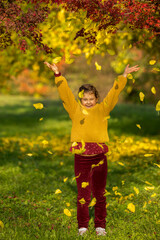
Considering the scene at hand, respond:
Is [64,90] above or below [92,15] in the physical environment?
below

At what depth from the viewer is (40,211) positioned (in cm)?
503

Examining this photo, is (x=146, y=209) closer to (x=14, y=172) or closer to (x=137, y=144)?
(x=14, y=172)

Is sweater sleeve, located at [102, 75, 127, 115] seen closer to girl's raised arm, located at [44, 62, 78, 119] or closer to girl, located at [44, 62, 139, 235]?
girl, located at [44, 62, 139, 235]

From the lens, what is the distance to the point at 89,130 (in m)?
3.98

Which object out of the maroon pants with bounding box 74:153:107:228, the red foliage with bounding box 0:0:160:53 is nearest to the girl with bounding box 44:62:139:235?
the maroon pants with bounding box 74:153:107:228

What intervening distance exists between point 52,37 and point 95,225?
612 cm

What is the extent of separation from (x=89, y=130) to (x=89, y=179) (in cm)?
54

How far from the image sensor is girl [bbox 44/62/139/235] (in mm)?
3922

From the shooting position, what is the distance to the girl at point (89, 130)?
12.9 ft

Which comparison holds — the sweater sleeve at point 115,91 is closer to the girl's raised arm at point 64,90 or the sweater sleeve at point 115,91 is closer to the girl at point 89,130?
the girl at point 89,130

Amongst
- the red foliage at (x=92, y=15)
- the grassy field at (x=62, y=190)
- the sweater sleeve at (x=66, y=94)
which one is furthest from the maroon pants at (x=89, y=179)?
the red foliage at (x=92, y=15)

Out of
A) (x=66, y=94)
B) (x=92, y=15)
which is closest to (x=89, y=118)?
(x=66, y=94)

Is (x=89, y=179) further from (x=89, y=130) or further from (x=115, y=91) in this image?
(x=115, y=91)

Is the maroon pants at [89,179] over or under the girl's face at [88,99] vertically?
under
